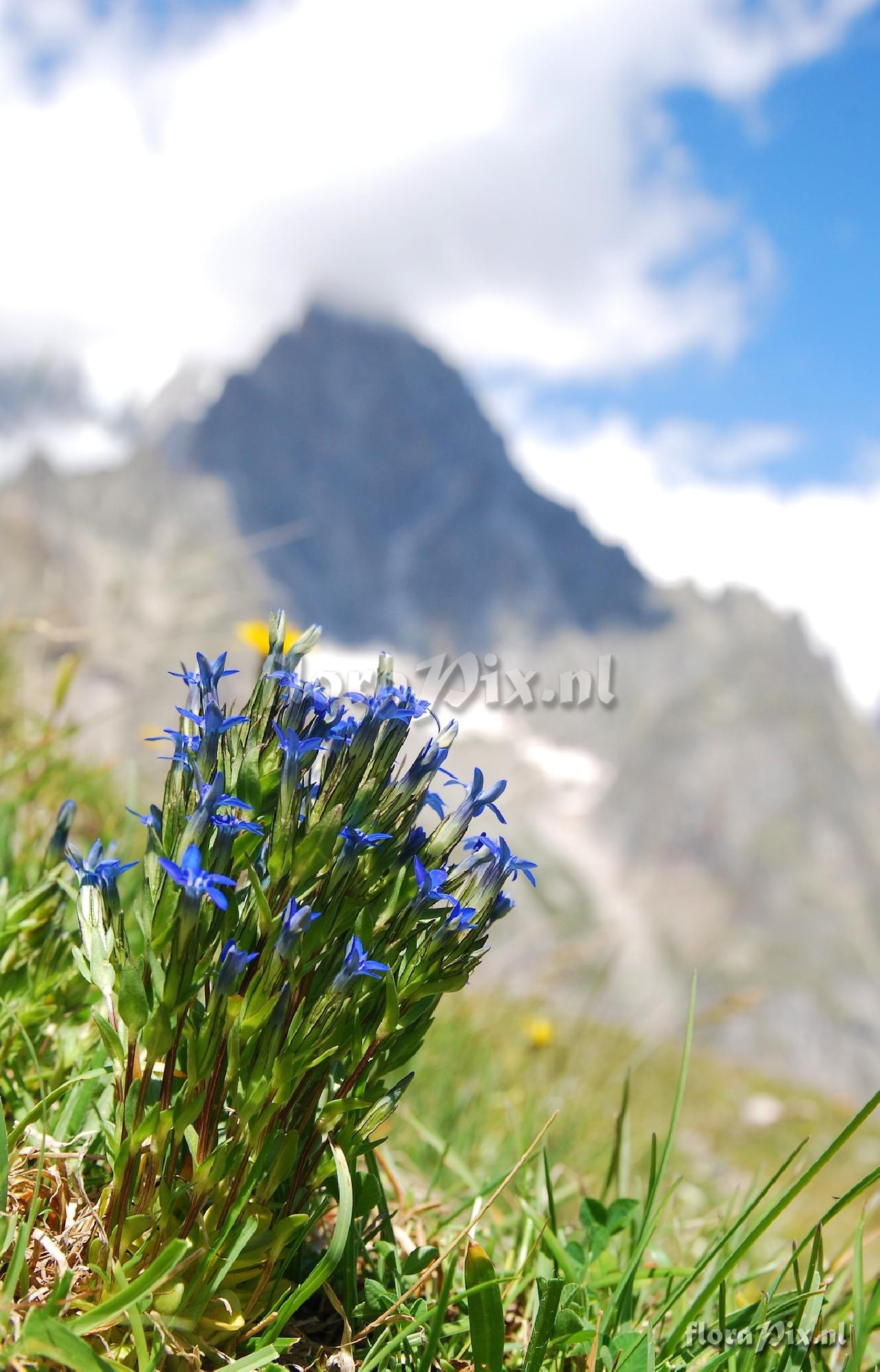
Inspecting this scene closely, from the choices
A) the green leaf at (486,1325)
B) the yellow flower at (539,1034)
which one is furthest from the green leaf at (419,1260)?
the yellow flower at (539,1034)

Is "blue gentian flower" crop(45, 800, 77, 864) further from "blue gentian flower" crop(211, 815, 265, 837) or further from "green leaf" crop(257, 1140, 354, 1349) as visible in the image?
"green leaf" crop(257, 1140, 354, 1349)

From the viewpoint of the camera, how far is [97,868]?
1.71 meters

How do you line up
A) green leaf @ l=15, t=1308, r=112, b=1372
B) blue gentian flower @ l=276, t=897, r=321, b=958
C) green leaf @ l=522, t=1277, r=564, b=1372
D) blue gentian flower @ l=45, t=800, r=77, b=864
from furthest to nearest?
blue gentian flower @ l=45, t=800, r=77, b=864 < green leaf @ l=522, t=1277, r=564, b=1372 < blue gentian flower @ l=276, t=897, r=321, b=958 < green leaf @ l=15, t=1308, r=112, b=1372

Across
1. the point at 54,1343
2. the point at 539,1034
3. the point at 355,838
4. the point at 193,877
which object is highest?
the point at 355,838

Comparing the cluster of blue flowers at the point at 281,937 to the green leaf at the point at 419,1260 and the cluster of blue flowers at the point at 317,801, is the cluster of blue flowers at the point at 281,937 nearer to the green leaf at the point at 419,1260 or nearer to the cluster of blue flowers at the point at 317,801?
the cluster of blue flowers at the point at 317,801

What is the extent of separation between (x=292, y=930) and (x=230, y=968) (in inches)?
4.4

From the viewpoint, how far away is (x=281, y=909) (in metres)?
1.66

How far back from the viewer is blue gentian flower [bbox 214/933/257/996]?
58.9 inches

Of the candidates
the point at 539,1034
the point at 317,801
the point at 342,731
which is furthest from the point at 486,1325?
the point at 539,1034

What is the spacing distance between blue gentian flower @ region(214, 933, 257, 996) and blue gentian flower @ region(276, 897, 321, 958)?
0.06 m

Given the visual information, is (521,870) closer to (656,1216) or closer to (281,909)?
(281,909)

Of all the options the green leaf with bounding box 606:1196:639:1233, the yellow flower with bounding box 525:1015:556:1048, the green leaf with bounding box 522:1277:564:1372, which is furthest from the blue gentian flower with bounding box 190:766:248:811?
the yellow flower with bounding box 525:1015:556:1048

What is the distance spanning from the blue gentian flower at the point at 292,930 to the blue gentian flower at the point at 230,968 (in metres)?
0.06

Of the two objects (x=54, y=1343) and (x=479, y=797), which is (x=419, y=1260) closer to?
(x=54, y=1343)
